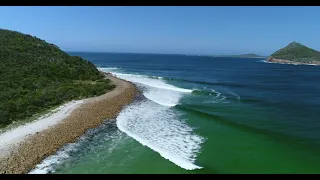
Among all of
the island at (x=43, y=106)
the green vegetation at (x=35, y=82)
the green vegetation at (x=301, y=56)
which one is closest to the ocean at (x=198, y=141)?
the island at (x=43, y=106)

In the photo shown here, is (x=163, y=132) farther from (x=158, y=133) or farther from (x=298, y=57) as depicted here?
(x=298, y=57)

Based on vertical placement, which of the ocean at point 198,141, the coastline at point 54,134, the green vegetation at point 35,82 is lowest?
the ocean at point 198,141

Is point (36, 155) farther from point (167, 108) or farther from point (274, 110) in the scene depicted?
point (274, 110)

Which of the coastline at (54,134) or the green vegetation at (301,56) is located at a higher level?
the green vegetation at (301,56)

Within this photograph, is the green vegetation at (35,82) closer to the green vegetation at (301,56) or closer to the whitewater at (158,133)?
the whitewater at (158,133)
